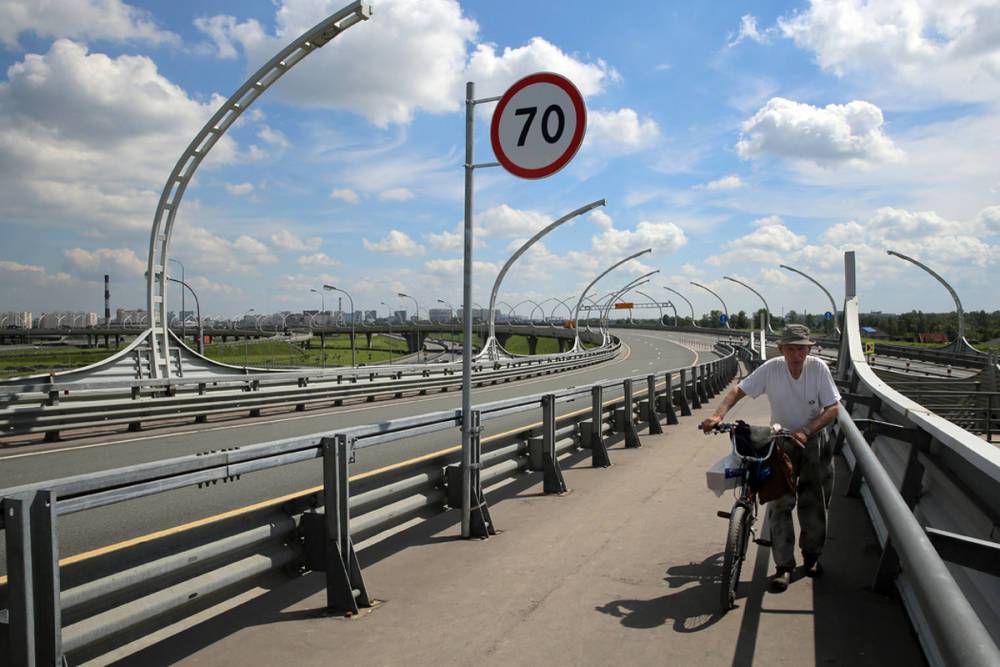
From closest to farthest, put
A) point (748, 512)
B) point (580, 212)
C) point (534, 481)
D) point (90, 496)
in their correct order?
point (90, 496) → point (748, 512) → point (534, 481) → point (580, 212)

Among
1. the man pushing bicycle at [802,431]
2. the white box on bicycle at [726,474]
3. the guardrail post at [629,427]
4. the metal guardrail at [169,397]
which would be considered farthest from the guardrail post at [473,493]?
the metal guardrail at [169,397]

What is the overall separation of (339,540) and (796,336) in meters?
3.34

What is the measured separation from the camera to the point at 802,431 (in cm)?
520

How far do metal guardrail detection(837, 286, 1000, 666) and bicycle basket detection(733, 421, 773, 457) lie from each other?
53 cm

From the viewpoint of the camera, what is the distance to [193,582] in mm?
3939

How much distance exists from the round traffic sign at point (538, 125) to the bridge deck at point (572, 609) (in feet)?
10.3

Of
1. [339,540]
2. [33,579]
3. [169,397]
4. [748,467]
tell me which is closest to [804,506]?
[748,467]

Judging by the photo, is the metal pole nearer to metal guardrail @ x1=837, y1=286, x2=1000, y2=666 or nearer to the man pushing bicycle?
the man pushing bicycle

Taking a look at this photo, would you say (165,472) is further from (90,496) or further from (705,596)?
(705,596)

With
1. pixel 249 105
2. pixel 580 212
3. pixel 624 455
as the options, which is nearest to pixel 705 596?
pixel 624 455

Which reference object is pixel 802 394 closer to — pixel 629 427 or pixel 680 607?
pixel 680 607

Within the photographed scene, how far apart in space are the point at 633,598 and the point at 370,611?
5.56 feet

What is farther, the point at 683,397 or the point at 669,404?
the point at 683,397

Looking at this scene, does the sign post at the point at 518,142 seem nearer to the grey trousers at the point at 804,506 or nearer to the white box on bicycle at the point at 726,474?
the white box on bicycle at the point at 726,474
